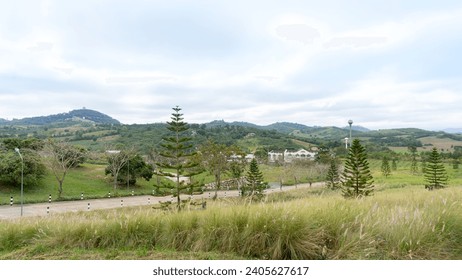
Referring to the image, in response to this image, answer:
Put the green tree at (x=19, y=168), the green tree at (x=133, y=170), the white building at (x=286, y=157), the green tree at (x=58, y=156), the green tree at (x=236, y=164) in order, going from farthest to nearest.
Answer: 1. the white building at (x=286, y=157)
2. the green tree at (x=236, y=164)
3. the green tree at (x=133, y=170)
4. the green tree at (x=19, y=168)
5. the green tree at (x=58, y=156)

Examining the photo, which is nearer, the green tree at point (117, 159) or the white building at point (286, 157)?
the green tree at point (117, 159)

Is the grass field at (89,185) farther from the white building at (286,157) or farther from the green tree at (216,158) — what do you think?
the white building at (286,157)

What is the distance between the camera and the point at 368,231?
3566 millimetres

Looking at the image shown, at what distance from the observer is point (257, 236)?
11.6 ft

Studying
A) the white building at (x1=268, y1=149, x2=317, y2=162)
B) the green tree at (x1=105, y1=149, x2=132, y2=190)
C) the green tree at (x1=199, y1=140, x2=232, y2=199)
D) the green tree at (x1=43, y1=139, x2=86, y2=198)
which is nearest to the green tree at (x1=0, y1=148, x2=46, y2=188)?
the green tree at (x1=43, y1=139, x2=86, y2=198)

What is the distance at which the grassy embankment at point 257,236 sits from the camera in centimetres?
337

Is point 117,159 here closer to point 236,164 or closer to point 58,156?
point 58,156

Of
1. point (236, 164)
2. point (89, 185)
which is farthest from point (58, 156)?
point (236, 164)

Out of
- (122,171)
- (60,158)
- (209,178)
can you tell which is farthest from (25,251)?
(209,178)

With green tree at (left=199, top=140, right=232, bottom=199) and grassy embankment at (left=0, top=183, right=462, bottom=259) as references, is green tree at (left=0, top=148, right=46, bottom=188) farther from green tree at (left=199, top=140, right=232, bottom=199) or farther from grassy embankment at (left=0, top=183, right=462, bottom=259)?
grassy embankment at (left=0, top=183, right=462, bottom=259)

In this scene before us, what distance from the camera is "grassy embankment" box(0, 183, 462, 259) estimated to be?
3.37m

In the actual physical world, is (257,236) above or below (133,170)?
above

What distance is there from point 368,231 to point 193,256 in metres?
1.99

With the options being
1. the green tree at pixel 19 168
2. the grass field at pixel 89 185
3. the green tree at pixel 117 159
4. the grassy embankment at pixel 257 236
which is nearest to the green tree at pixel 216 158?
the grass field at pixel 89 185
